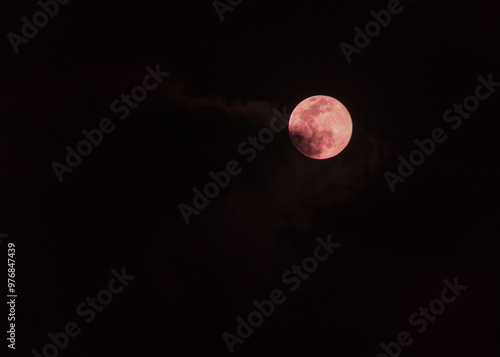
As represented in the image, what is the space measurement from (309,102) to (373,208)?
2.82m

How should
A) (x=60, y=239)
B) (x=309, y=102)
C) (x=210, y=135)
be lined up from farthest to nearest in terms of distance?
1. (x=210, y=135)
2. (x=60, y=239)
3. (x=309, y=102)

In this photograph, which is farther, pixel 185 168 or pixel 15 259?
pixel 185 168

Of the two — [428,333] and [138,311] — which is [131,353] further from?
[428,333]

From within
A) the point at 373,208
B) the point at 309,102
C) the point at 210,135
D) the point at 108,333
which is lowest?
the point at 108,333

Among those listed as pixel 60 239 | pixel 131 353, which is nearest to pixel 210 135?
pixel 60 239

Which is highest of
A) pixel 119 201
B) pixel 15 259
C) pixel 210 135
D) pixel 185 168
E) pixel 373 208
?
pixel 373 208

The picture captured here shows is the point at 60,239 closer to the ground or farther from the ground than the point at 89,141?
closer to the ground

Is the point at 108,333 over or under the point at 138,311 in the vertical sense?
under

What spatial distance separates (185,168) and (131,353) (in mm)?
3792

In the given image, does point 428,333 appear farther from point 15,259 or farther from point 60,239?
point 15,259

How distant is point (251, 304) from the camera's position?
→ 6.72 m

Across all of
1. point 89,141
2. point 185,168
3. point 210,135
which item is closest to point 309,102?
point 210,135

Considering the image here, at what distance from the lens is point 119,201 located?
6445mm

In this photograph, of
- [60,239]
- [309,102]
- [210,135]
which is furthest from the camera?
[210,135]
